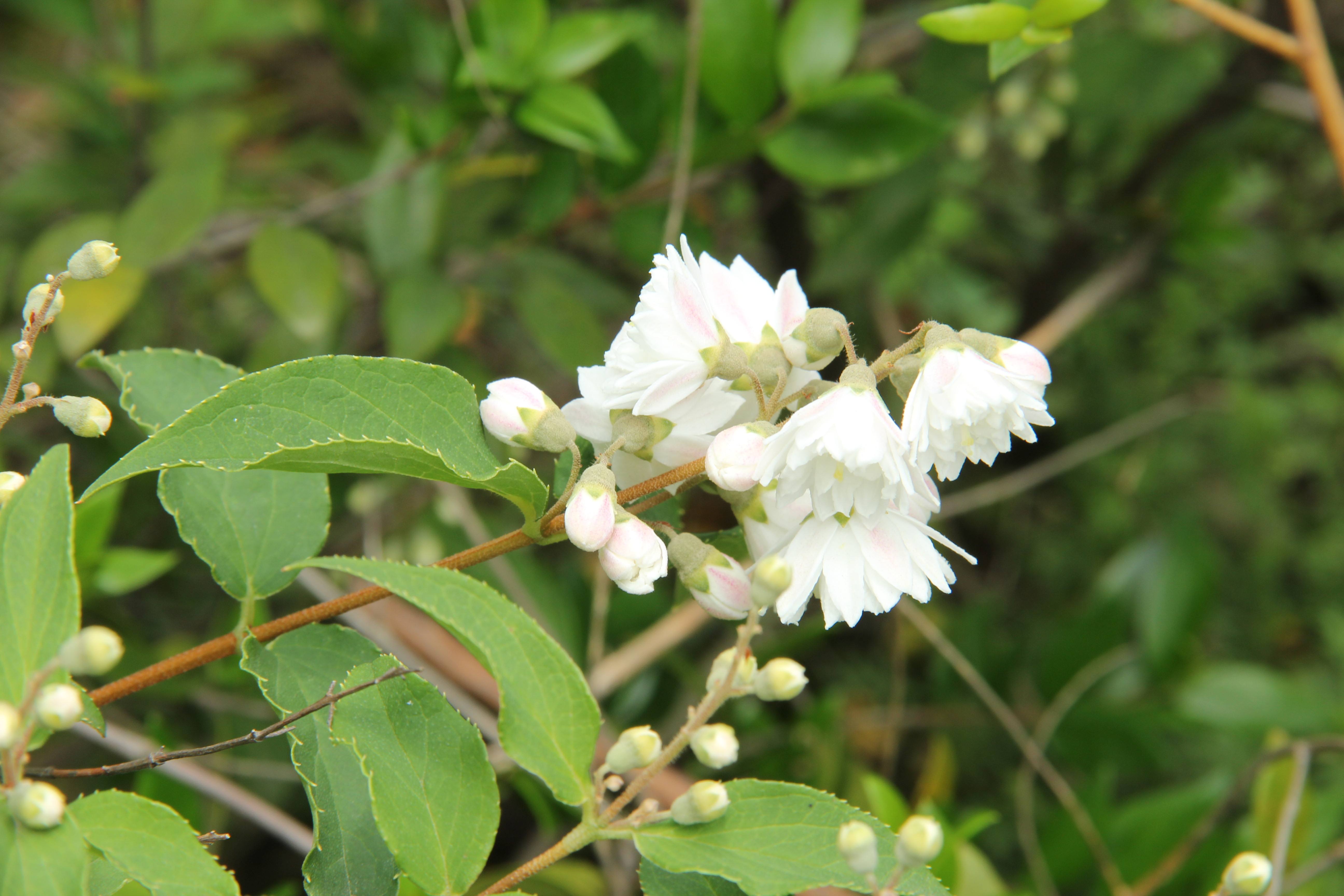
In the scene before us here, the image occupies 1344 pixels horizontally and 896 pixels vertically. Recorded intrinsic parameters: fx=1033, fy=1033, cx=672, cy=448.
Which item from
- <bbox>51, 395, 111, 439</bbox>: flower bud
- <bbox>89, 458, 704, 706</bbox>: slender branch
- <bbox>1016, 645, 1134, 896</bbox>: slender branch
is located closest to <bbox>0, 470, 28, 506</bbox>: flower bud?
<bbox>51, 395, 111, 439</bbox>: flower bud

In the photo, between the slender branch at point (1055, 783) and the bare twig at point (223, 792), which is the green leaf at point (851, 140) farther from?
the bare twig at point (223, 792)

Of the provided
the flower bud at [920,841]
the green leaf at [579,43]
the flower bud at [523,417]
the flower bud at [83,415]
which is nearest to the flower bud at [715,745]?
the flower bud at [920,841]

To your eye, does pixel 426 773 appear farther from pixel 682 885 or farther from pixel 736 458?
pixel 736 458

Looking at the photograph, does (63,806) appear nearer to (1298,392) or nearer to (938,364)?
(938,364)

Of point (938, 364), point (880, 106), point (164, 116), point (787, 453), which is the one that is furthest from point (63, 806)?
point (164, 116)

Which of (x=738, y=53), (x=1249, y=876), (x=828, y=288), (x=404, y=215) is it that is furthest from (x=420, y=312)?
(x=1249, y=876)
